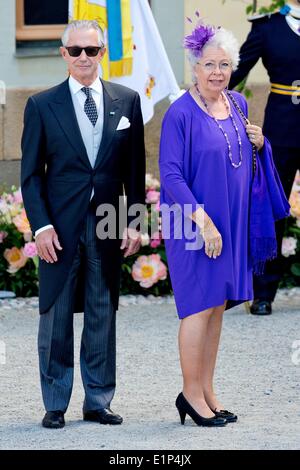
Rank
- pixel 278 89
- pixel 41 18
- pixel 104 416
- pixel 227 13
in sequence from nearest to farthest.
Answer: pixel 104 416
pixel 278 89
pixel 227 13
pixel 41 18

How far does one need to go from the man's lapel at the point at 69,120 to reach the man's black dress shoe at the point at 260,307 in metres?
2.82

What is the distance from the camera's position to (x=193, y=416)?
653cm

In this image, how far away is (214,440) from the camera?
6.25 metres

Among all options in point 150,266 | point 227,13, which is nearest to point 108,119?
point 150,266

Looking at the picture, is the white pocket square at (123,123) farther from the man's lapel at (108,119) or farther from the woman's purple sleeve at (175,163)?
the woman's purple sleeve at (175,163)

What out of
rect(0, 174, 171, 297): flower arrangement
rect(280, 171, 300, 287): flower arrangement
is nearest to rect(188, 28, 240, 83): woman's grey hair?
rect(0, 174, 171, 297): flower arrangement

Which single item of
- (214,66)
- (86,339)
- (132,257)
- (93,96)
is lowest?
(132,257)

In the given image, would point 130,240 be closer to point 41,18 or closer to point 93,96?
point 93,96

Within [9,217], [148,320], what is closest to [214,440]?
[148,320]

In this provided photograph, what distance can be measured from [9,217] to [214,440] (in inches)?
155

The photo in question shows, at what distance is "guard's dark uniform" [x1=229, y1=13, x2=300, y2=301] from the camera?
8867mm

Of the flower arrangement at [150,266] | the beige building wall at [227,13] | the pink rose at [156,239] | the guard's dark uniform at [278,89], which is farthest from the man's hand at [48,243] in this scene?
the beige building wall at [227,13]

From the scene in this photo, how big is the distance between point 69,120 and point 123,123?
227 mm
